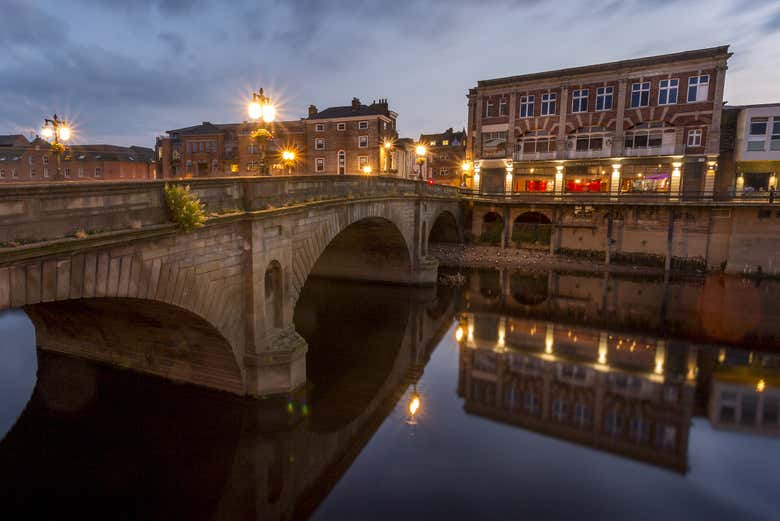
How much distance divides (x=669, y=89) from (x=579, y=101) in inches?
304

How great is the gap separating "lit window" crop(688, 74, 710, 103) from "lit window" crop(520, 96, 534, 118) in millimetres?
13949

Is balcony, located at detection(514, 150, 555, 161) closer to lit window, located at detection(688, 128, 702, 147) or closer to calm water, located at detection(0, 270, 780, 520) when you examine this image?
lit window, located at detection(688, 128, 702, 147)

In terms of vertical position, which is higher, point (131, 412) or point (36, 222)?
point (36, 222)

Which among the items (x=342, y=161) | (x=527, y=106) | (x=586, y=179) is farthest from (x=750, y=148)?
(x=342, y=161)

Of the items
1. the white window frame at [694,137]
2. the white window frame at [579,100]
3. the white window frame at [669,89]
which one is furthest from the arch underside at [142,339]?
the white window frame at [669,89]

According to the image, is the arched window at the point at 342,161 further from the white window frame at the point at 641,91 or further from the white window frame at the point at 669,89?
the white window frame at the point at 669,89

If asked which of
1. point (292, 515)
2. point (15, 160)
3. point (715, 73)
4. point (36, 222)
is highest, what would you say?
point (715, 73)

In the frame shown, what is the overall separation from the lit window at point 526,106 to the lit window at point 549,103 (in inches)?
48.4

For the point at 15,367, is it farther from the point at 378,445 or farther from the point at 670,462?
the point at 670,462

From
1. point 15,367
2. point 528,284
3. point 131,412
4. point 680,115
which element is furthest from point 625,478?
point 680,115

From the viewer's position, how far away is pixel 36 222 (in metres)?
7.24

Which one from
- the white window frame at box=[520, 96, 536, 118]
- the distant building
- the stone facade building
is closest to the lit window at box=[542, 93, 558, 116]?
the white window frame at box=[520, 96, 536, 118]

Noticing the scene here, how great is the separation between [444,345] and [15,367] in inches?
648

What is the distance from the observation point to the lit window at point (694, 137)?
39531 mm
